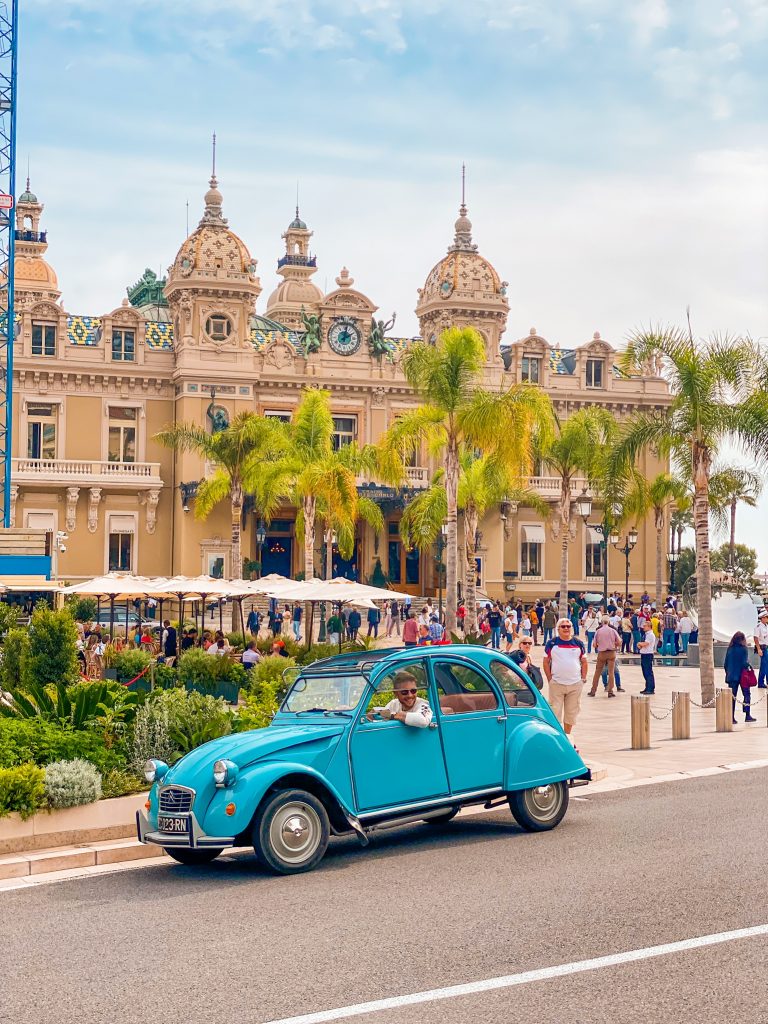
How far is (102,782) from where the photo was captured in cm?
1223

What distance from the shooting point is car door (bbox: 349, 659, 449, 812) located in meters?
10.9

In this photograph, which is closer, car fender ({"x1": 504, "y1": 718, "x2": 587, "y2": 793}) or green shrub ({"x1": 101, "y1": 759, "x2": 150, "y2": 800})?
car fender ({"x1": 504, "y1": 718, "x2": 587, "y2": 793})

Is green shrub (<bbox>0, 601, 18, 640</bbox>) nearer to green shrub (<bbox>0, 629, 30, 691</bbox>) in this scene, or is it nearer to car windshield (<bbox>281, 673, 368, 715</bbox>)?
green shrub (<bbox>0, 629, 30, 691</bbox>)

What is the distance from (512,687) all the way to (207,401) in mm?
45357

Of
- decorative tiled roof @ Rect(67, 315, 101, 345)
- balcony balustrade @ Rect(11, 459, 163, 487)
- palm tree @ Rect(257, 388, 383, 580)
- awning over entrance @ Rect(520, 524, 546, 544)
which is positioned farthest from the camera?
awning over entrance @ Rect(520, 524, 546, 544)

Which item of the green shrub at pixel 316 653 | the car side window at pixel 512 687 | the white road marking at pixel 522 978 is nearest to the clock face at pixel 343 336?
Answer: the green shrub at pixel 316 653

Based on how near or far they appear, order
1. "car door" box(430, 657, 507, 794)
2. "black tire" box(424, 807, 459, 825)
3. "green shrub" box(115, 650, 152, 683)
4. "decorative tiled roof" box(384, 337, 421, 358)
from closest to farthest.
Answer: "car door" box(430, 657, 507, 794) < "black tire" box(424, 807, 459, 825) < "green shrub" box(115, 650, 152, 683) < "decorative tiled roof" box(384, 337, 421, 358)

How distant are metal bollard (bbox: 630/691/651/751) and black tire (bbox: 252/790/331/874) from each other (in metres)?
8.87

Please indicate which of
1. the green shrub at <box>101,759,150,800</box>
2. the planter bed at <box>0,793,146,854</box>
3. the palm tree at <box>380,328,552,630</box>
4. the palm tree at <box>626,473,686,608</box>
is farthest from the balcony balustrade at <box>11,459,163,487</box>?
the planter bed at <box>0,793,146,854</box>

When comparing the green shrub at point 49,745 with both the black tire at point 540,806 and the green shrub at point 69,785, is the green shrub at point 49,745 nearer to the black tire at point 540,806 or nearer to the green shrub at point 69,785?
the green shrub at point 69,785

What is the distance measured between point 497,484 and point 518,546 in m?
16.2

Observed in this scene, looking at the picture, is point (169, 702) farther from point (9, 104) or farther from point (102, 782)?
point (9, 104)

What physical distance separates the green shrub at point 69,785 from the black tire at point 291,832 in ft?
6.96

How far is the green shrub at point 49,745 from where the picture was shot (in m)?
12.1
